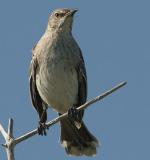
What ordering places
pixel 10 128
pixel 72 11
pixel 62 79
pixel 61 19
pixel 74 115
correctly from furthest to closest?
1. pixel 61 19
2. pixel 72 11
3. pixel 62 79
4. pixel 74 115
5. pixel 10 128

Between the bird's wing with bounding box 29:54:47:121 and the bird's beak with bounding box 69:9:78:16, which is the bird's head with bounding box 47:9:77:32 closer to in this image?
the bird's beak with bounding box 69:9:78:16

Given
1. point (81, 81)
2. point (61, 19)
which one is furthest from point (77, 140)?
point (61, 19)

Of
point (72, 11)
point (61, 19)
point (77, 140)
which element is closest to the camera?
point (72, 11)

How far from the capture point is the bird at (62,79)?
11.2m

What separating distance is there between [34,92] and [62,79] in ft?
3.67

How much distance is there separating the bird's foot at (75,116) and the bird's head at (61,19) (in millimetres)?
2135

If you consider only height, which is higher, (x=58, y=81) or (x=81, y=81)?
(x=58, y=81)

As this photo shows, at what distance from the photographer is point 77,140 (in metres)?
11.7

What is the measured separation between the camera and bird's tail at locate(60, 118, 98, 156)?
36.9ft

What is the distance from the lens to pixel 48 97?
11.5 metres

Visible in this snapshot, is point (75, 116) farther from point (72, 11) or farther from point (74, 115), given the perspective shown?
point (72, 11)

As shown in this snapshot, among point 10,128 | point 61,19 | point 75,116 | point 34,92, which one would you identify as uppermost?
point 61,19

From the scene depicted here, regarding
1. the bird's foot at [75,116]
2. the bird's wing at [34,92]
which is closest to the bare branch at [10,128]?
the bird's foot at [75,116]

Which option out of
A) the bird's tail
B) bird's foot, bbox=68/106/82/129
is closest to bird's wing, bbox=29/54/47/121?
the bird's tail
